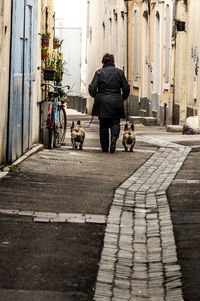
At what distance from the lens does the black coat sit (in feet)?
56.2

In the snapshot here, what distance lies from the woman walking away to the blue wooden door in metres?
1.74

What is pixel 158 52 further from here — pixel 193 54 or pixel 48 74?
pixel 48 74

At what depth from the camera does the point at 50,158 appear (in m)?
14.9

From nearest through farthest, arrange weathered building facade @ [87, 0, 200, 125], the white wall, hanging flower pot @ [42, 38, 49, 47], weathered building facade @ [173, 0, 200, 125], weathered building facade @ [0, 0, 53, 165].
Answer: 1. weathered building facade @ [0, 0, 53, 165]
2. hanging flower pot @ [42, 38, 49, 47]
3. the white wall
4. weathered building facade @ [173, 0, 200, 125]
5. weathered building facade @ [87, 0, 200, 125]

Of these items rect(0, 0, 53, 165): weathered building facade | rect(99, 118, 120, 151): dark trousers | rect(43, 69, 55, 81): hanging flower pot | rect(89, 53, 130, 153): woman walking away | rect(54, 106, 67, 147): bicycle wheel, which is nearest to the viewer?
rect(0, 0, 53, 165): weathered building facade

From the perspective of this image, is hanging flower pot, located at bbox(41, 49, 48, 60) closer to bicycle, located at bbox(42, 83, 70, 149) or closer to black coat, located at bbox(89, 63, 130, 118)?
bicycle, located at bbox(42, 83, 70, 149)

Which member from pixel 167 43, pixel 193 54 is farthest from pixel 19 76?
pixel 167 43

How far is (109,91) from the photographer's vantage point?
17297 millimetres

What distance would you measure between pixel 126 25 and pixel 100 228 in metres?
29.2

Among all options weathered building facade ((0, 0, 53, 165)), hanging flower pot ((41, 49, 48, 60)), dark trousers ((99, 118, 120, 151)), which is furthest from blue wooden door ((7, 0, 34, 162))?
hanging flower pot ((41, 49, 48, 60))

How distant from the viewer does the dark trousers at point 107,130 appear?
17.0 metres

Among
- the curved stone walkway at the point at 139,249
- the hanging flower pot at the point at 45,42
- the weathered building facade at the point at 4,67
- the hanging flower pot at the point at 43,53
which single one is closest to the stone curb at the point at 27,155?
the weathered building facade at the point at 4,67

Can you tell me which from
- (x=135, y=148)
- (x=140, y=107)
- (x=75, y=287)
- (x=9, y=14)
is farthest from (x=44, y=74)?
(x=140, y=107)

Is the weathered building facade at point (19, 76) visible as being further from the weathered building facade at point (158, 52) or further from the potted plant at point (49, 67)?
the weathered building facade at point (158, 52)
